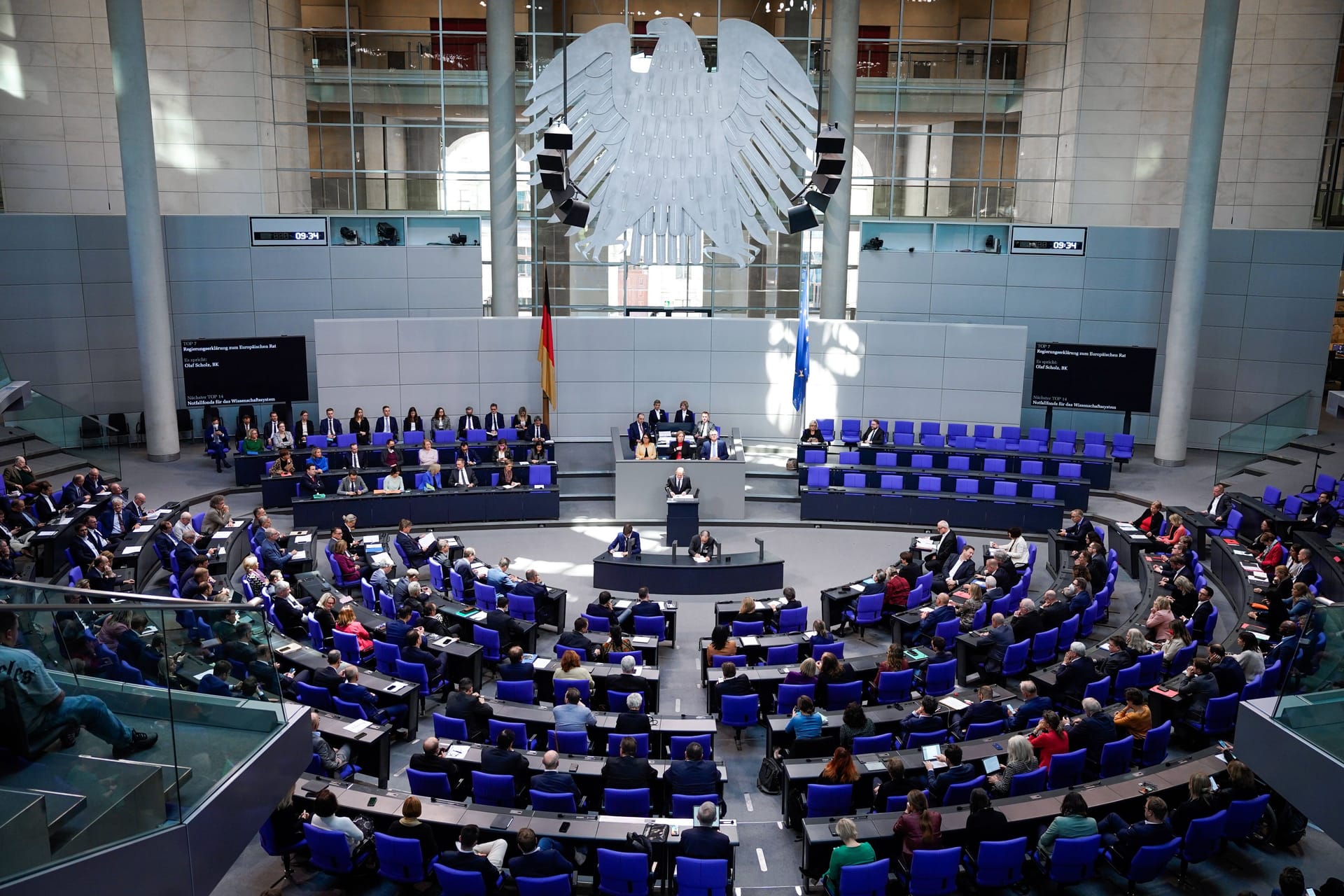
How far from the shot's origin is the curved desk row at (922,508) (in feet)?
56.5

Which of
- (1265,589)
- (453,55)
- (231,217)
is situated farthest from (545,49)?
(1265,589)

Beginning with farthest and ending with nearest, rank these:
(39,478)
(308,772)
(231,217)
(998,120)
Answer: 1. (998,120)
2. (231,217)
3. (39,478)
4. (308,772)

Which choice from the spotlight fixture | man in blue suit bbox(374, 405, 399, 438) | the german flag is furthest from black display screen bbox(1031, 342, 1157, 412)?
man in blue suit bbox(374, 405, 399, 438)

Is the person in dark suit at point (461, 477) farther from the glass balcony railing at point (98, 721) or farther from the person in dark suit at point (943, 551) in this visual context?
the glass balcony railing at point (98, 721)

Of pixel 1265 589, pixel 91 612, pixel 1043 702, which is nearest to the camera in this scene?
pixel 91 612

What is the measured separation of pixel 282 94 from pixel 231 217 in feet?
11.2

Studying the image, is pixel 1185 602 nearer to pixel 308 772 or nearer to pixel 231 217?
pixel 308 772

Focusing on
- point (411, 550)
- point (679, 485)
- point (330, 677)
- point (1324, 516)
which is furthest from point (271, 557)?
point (1324, 516)

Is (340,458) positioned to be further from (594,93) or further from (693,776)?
(693,776)

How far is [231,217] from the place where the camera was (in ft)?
71.5

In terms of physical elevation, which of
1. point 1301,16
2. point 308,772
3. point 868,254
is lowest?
point 308,772

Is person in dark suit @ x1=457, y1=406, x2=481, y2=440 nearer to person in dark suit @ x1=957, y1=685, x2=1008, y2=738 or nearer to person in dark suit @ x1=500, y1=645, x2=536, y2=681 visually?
Result: person in dark suit @ x1=500, y1=645, x2=536, y2=681

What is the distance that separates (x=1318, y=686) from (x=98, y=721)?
23.4 feet

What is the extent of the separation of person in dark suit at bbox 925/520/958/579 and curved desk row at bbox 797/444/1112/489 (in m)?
4.84
